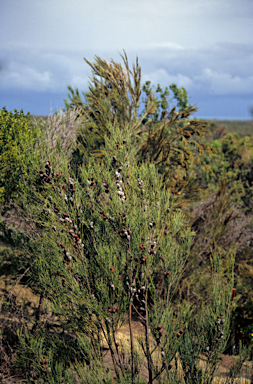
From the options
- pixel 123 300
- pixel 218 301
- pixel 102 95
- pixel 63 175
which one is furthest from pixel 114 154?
pixel 102 95

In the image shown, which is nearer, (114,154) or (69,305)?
(69,305)

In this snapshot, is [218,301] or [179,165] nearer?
[218,301]

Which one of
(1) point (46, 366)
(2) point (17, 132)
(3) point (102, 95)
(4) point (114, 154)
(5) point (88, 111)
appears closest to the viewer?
(1) point (46, 366)

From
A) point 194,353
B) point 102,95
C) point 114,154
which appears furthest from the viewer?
point 102,95

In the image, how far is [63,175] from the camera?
3951 millimetres

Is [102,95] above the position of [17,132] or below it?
above

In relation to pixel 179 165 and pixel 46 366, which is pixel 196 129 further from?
pixel 46 366

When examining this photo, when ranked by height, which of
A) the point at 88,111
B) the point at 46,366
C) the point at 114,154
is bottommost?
the point at 46,366

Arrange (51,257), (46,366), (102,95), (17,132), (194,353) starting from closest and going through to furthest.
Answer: (194,353) → (46,366) → (51,257) → (17,132) → (102,95)

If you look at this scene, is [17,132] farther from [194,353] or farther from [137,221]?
[194,353]

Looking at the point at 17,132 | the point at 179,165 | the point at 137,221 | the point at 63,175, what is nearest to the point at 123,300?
the point at 137,221

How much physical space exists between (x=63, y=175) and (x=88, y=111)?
19.6ft

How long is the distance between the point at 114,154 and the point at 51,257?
67.9 inches

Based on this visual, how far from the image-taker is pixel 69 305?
3572mm
